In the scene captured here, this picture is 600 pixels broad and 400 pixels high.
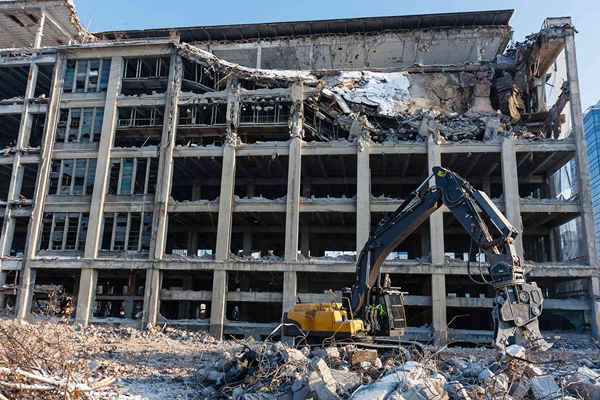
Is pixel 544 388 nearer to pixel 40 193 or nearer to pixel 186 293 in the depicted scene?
pixel 186 293

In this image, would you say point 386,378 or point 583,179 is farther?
point 583,179

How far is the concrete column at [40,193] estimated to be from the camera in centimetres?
2633

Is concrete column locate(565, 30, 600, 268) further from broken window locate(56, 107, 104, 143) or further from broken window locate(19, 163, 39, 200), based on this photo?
broken window locate(19, 163, 39, 200)

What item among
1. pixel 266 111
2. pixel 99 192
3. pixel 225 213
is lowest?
pixel 225 213

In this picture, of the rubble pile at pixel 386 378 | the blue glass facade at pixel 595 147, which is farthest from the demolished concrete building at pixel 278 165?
the blue glass facade at pixel 595 147

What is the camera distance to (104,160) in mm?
27594

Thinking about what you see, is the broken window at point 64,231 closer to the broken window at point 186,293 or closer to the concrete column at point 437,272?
the broken window at point 186,293

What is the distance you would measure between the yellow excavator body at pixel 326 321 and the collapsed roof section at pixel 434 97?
14196 millimetres

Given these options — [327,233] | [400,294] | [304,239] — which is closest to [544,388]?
[400,294]

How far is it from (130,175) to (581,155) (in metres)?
23.8

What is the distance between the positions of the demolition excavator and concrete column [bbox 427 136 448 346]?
1015 centimetres

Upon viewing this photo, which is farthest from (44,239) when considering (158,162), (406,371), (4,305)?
(406,371)

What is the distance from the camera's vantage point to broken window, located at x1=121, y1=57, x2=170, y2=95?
95.8 ft

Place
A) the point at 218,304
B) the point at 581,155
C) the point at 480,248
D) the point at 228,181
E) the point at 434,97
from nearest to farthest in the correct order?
the point at 480,248
the point at 581,155
the point at 218,304
the point at 228,181
the point at 434,97
